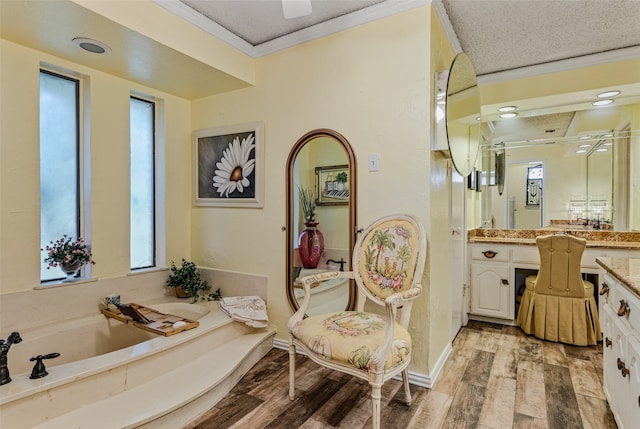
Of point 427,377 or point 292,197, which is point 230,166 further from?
point 427,377

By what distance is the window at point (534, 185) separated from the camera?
3.56 meters

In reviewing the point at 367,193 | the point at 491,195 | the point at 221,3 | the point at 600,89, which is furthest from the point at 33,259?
the point at 600,89

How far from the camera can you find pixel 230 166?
298 centimetres

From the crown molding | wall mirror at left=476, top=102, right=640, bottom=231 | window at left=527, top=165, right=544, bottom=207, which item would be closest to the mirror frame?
the crown molding

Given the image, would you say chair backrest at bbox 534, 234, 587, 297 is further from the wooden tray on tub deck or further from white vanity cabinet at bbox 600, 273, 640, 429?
the wooden tray on tub deck

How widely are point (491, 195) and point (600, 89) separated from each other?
1.34 metres

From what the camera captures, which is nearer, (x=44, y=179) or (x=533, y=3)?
(x=533, y=3)

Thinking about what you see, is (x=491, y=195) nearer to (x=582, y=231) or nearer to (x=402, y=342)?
(x=582, y=231)

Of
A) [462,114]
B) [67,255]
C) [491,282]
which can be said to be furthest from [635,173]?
[67,255]

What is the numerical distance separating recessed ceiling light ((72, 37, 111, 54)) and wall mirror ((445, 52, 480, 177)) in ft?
7.12

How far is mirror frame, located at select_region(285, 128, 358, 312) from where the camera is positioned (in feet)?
7.72

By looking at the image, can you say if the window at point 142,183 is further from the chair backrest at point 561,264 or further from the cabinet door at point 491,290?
the chair backrest at point 561,264

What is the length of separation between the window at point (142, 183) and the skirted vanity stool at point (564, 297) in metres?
3.40

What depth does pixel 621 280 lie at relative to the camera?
4.78 ft
